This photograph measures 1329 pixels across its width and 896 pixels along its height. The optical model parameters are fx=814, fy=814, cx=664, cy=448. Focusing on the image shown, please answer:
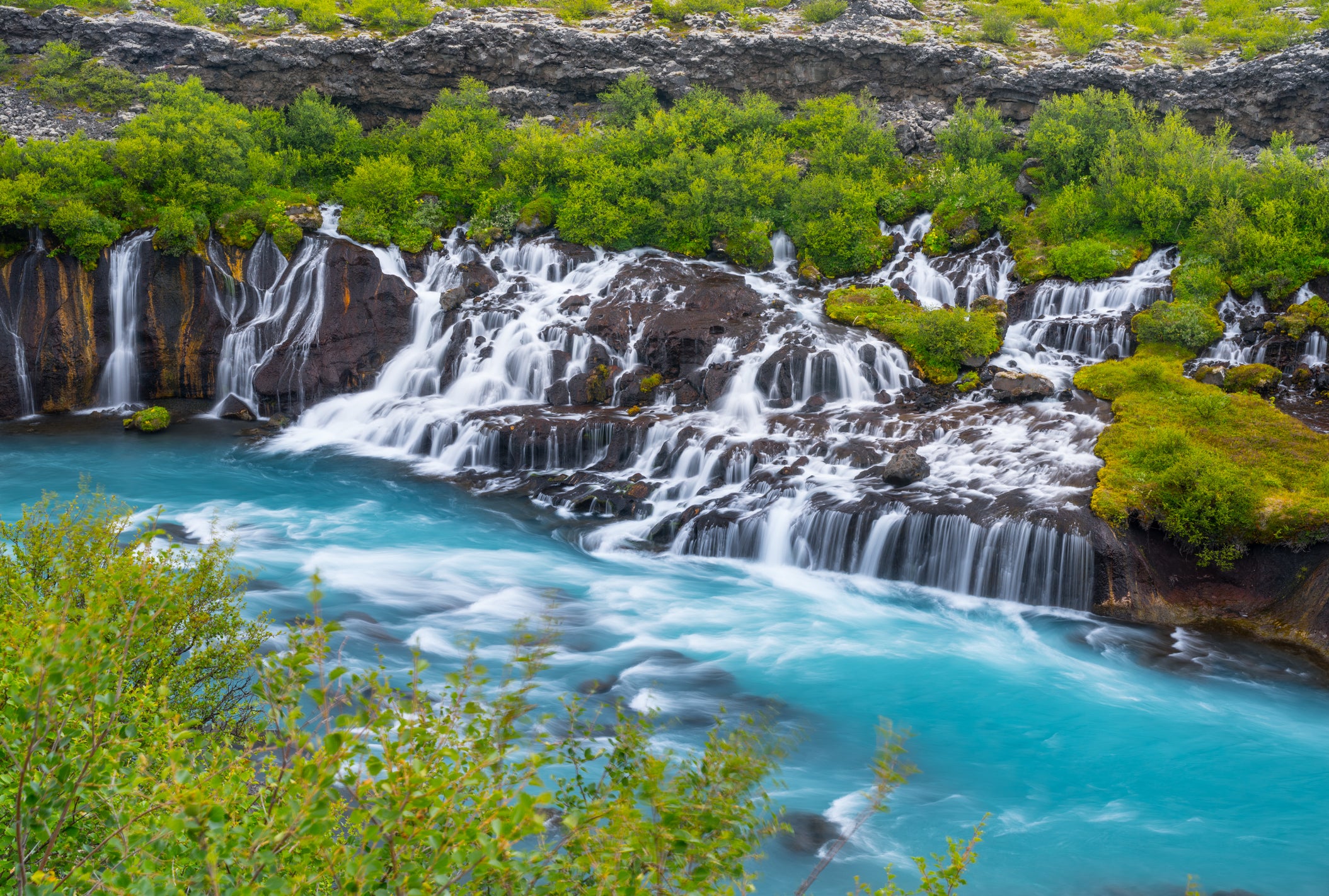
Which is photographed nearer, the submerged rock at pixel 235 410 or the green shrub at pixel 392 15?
the submerged rock at pixel 235 410

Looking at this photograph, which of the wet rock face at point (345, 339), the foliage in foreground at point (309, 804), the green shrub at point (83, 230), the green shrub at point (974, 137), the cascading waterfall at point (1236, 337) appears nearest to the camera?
the foliage in foreground at point (309, 804)

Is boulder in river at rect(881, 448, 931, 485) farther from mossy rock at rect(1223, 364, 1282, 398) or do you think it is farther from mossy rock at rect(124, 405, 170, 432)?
mossy rock at rect(124, 405, 170, 432)

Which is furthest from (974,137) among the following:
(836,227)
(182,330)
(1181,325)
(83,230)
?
(83,230)

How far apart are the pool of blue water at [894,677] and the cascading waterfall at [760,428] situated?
0.94 metres

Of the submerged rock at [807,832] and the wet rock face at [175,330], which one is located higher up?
the wet rock face at [175,330]

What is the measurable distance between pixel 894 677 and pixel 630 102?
30896 millimetres

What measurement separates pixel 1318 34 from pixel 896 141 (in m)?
16.7

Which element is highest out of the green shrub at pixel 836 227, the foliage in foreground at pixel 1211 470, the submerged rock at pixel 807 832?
the green shrub at pixel 836 227

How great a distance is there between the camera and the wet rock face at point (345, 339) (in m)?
26.6

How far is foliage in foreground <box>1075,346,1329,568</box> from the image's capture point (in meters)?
14.5

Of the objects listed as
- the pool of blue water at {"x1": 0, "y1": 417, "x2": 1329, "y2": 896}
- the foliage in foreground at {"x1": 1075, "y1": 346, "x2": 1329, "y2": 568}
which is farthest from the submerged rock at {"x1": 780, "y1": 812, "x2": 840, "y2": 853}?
the foliage in foreground at {"x1": 1075, "y1": 346, "x2": 1329, "y2": 568}

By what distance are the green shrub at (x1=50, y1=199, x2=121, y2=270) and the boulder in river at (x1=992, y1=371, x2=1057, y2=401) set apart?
27.2 meters

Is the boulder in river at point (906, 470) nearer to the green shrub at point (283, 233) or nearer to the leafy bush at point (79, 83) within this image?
the green shrub at point (283, 233)

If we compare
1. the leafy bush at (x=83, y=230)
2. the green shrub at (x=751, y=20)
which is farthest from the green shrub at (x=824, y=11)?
the leafy bush at (x=83, y=230)
